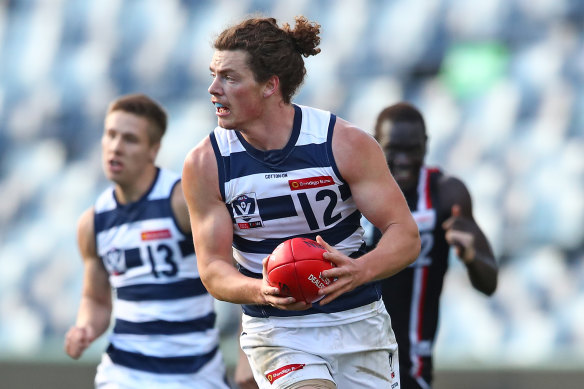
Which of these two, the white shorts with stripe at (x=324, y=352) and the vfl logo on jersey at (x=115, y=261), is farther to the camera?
the vfl logo on jersey at (x=115, y=261)

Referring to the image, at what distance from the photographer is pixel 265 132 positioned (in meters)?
4.48

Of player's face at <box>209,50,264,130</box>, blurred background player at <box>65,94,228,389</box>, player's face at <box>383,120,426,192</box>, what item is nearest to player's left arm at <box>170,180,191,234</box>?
blurred background player at <box>65,94,228,389</box>

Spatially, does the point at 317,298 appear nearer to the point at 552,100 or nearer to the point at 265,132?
the point at 265,132

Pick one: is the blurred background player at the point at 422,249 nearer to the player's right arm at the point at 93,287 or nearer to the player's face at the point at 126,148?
the player's face at the point at 126,148

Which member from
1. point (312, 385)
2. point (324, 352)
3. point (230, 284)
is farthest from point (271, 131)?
point (312, 385)

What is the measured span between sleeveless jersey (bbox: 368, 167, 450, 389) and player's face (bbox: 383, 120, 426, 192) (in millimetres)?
69

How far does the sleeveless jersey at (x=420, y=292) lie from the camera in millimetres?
5930

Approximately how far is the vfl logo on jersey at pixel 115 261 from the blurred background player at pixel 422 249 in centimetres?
136

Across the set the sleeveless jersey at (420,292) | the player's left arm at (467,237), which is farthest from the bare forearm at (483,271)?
the sleeveless jersey at (420,292)

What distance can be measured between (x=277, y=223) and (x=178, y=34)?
5027 millimetres

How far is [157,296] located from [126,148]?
2.90ft

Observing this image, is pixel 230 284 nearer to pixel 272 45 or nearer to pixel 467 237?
pixel 272 45

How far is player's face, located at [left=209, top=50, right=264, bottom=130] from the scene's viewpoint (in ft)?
14.5

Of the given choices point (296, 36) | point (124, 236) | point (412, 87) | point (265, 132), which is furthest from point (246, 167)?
point (412, 87)
